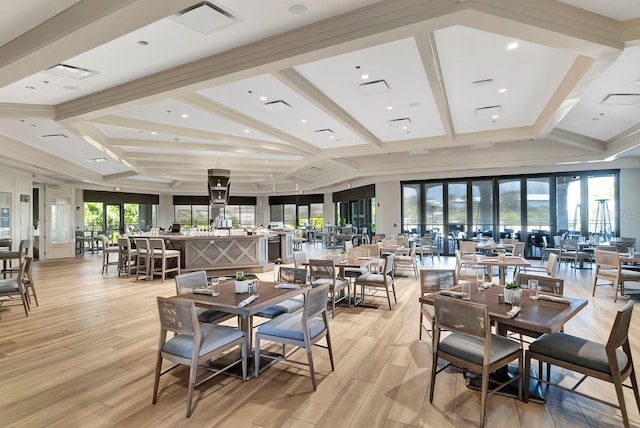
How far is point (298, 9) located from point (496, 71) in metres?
3.14

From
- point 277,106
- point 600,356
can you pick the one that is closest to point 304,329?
point 600,356

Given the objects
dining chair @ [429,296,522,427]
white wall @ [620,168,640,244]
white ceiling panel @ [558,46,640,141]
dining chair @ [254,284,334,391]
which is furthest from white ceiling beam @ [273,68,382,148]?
white wall @ [620,168,640,244]

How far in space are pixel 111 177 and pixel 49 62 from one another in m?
12.2

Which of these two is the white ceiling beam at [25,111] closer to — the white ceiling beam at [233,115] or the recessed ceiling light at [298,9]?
the white ceiling beam at [233,115]

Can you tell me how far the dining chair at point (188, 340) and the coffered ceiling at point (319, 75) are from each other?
2.46m

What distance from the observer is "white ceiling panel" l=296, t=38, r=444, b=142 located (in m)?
4.22

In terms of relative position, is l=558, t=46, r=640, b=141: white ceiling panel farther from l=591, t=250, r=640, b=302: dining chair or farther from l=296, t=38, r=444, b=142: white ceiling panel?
l=591, t=250, r=640, b=302: dining chair

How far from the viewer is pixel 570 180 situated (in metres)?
11.2

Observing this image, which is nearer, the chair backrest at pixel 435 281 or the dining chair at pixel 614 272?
the chair backrest at pixel 435 281

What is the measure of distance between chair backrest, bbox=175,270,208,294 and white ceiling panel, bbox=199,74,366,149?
9.37 ft

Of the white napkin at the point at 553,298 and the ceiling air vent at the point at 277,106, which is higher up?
the ceiling air vent at the point at 277,106

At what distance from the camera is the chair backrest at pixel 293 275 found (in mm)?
4207

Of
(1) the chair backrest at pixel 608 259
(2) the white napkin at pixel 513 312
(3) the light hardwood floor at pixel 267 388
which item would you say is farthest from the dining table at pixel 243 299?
(1) the chair backrest at pixel 608 259

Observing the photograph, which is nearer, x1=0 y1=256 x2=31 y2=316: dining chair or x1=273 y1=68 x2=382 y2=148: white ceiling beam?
x1=273 y1=68 x2=382 y2=148: white ceiling beam
